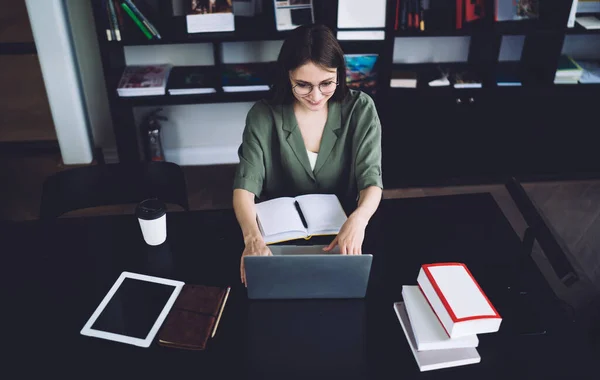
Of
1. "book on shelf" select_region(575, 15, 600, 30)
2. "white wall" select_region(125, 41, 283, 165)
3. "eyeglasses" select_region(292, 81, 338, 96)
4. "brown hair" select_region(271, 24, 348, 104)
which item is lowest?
"white wall" select_region(125, 41, 283, 165)

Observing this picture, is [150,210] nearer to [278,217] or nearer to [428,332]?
[278,217]

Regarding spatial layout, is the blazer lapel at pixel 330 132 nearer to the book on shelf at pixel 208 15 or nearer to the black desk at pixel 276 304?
the black desk at pixel 276 304

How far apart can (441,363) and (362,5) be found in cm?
209

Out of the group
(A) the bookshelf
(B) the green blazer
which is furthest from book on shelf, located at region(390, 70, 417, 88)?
(B) the green blazer

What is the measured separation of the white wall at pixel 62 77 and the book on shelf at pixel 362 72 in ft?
5.50

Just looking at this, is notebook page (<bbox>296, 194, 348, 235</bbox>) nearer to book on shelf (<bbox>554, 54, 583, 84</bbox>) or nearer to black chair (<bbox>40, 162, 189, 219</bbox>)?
black chair (<bbox>40, 162, 189, 219</bbox>)

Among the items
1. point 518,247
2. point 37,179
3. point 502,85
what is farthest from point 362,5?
point 37,179

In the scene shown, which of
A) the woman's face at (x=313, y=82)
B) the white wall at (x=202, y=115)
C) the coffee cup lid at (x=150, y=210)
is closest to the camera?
the coffee cup lid at (x=150, y=210)

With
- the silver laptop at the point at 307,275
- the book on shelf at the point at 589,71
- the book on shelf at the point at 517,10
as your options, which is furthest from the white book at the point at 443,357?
the book on shelf at the point at 589,71

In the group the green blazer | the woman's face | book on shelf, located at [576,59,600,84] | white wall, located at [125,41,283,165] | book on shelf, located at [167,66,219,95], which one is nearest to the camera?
the woman's face

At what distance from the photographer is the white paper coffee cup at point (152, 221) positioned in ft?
4.74

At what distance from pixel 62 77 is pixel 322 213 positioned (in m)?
2.31

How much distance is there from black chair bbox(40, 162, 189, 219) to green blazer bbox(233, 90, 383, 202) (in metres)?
0.27

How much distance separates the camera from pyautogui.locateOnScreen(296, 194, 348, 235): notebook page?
146 centimetres
